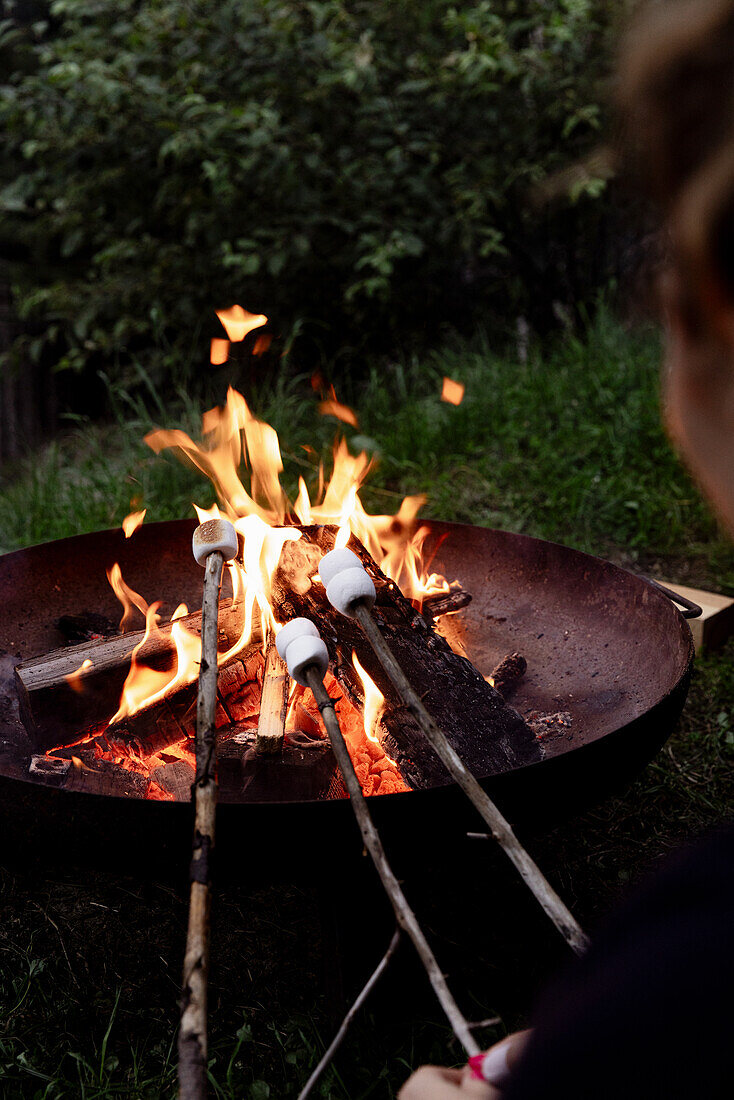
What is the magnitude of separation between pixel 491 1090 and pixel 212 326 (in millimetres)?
4628

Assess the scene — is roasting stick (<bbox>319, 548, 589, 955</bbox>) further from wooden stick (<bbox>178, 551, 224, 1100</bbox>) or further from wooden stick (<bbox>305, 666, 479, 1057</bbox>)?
wooden stick (<bbox>178, 551, 224, 1100</bbox>)

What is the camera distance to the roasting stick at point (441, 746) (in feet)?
3.55

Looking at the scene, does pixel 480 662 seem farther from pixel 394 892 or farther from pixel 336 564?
pixel 394 892

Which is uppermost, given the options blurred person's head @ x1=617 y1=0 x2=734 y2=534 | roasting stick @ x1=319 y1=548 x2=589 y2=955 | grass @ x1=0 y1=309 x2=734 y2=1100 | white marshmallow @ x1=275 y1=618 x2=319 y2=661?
blurred person's head @ x1=617 y1=0 x2=734 y2=534

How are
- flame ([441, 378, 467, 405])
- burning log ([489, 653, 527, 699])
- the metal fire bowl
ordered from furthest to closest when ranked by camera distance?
1. flame ([441, 378, 467, 405])
2. burning log ([489, 653, 527, 699])
3. the metal fire bowl

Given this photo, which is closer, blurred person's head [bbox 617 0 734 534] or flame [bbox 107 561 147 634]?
blurred person's head [bbox 617 0 734 534]

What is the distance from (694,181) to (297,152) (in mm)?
4262

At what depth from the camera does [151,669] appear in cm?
195

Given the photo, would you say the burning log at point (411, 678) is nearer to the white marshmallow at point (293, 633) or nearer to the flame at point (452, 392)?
the white marshmallow at point (293, 633)

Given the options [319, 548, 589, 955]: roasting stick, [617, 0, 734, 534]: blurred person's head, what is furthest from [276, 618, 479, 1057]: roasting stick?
[617, 0, 734, 534]: blurred person's head

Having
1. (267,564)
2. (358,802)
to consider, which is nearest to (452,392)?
(267,564)

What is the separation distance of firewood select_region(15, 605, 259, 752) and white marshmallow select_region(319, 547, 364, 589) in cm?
43

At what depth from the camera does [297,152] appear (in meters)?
4.45

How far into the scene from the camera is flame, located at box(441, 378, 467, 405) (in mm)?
4461
